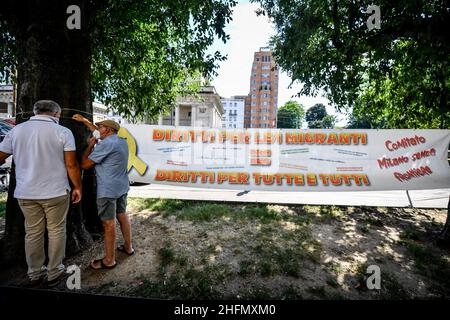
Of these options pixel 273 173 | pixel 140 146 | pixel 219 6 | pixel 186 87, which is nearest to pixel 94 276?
pixel 140 146

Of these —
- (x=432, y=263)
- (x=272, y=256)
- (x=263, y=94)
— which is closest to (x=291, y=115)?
(x=263, y=94)

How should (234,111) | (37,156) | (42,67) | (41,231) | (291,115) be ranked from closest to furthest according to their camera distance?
(37,156)
(41,231)
(42,67)
(291,115)
(234,111)

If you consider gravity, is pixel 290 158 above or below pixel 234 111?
below

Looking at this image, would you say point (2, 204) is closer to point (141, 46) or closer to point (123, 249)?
point (123, 249)

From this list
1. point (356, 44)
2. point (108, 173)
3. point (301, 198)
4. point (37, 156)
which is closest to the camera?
point (37, 156)

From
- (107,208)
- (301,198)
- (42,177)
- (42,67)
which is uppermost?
(42,67)

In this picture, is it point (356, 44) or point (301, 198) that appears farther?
point (301, 198)

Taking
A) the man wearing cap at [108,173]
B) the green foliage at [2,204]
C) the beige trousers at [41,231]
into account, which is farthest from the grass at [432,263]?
the green foliage at [2,204]

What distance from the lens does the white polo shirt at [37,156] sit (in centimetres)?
265

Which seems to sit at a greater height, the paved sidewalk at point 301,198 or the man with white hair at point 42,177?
the man with white hair at point 42,177

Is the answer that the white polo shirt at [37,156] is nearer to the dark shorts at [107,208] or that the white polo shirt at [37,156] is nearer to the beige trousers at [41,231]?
the beige trousers at [41,231]

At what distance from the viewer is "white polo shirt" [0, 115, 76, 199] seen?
2.65 meters

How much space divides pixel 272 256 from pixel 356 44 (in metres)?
4.77

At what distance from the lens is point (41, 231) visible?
2807 mm
